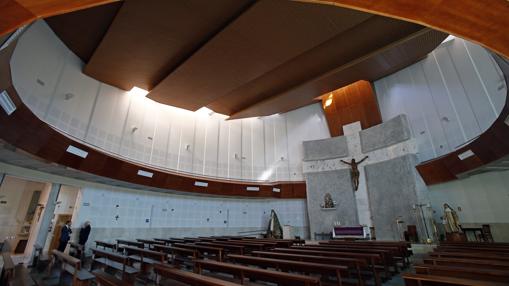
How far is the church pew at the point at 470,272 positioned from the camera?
227 cm

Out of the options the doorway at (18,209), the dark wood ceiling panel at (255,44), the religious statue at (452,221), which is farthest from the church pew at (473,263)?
the doorway at (18,209)

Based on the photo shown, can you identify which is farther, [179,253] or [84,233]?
[84,233]

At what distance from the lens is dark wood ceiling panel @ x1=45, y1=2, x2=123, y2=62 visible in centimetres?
647

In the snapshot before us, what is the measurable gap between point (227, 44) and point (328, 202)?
1006cm

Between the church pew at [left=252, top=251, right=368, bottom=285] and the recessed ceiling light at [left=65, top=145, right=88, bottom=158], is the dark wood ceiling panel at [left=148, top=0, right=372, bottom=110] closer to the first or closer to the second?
the recessed ceiling light at [left=65, top=145, right=88, bottom=158]

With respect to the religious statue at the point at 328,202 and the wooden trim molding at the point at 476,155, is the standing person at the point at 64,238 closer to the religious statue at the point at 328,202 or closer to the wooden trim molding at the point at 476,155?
the wooden trim molding at the point at 476,155

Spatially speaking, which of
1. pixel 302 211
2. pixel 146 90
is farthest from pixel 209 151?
pixel 302 211

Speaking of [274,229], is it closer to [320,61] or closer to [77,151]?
[320,61]

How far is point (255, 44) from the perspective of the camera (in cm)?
770

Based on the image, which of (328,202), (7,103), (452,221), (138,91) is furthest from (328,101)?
(7,103)

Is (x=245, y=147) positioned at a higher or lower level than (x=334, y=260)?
higher

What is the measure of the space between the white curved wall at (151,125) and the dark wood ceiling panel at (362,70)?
2.10 meters

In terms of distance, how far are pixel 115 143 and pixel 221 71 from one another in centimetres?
507

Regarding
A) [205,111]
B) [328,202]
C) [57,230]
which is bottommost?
[57,230]
